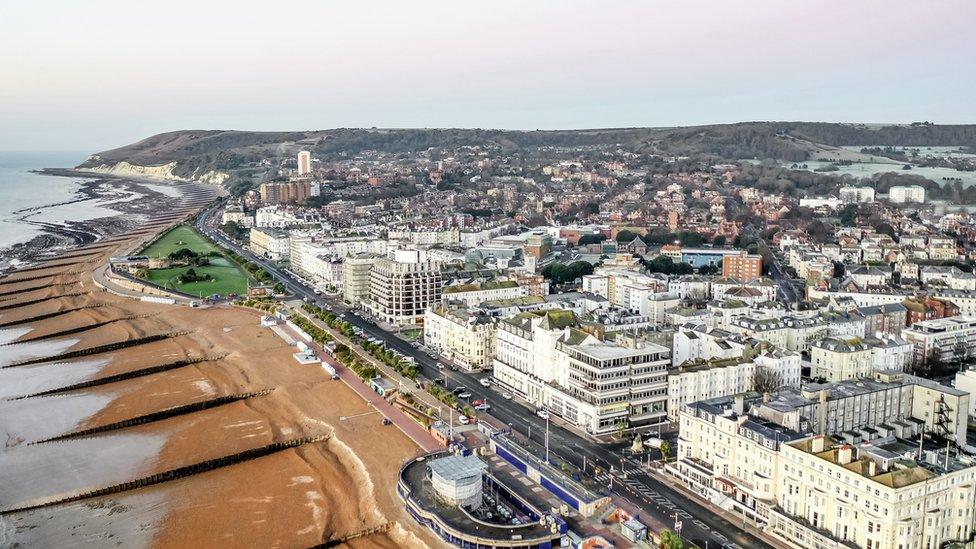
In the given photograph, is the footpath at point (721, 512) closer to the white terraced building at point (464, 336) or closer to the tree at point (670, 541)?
the tree at point (670, 541)

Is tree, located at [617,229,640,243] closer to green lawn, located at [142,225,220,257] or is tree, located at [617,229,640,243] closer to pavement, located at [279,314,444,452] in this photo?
green lawn, located at [142,225,220,257]

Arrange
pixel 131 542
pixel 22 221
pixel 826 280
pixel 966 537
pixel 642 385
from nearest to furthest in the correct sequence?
pixel 966 537
pixel 131 542
pixel 642 385
pixel 826 280
pixel 22 221

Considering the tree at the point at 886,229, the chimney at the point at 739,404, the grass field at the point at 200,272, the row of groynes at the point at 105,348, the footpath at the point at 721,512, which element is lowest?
the footpath at the point at 721,512

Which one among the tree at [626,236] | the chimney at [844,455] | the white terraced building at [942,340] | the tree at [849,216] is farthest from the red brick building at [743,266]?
the chimney at [844,455]

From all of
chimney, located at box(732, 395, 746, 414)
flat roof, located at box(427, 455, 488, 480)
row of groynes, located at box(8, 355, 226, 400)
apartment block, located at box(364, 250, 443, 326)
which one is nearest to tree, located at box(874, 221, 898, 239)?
apartment block, located at box(364, 250, 443, 326)

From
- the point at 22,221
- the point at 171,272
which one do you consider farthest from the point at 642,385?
the point at 22,221

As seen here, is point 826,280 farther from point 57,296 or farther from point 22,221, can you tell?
point 22,221
